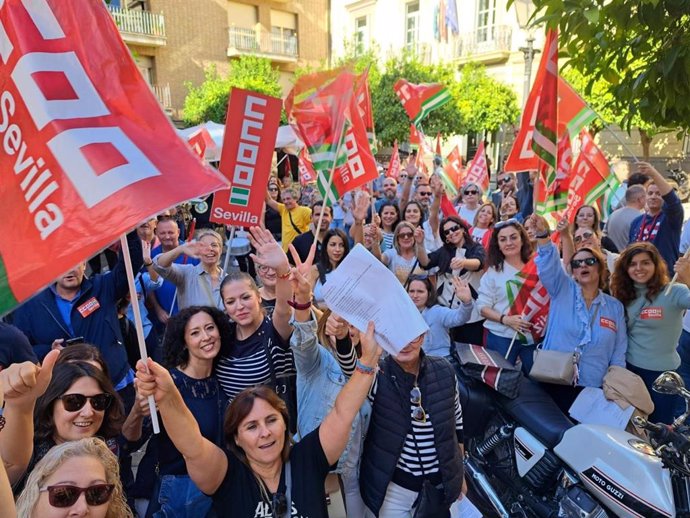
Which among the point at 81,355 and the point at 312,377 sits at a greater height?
the point at 81,355

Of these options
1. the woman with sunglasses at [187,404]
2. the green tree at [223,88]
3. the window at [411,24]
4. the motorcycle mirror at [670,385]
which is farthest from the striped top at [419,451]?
the window at [411,24]

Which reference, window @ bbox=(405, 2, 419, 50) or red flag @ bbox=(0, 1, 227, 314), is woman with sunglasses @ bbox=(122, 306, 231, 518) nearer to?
red flag @ bbox=(0, 1, 227, 314)

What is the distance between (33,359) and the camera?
2.74m

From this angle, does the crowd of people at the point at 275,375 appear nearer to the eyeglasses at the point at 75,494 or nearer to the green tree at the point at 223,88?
the eyeglasses at the point at 75,494

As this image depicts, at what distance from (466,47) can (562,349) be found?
77.7ft

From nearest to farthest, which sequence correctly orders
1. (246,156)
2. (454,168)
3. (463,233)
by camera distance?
(246,156), (463,233), (454,168)

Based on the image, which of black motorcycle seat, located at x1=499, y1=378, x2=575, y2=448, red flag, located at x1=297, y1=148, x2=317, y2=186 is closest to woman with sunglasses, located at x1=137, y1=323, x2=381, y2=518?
black motorcycle seat, located at x1=499, y1=378, x2=575, y2=448

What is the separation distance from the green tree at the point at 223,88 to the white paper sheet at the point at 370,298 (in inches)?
716

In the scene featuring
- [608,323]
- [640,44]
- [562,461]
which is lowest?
[562,461]

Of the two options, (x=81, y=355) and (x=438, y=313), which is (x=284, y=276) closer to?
(x=81, y=355)

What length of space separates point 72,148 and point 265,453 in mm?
1221

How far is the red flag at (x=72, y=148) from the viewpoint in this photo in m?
1.32

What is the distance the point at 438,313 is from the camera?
3.77 m

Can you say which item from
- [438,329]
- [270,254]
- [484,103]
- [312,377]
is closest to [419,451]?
[312,377]
